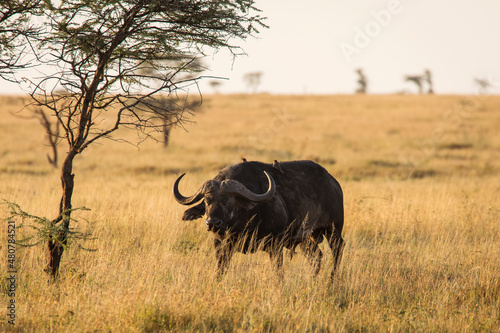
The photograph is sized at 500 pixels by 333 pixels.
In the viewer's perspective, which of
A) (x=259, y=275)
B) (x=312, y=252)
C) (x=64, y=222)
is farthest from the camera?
(x=312, y=252)

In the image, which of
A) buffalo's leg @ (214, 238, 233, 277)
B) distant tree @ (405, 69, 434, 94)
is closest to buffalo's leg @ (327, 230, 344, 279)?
buffalo's leg @ (214, 238, 233, 277)

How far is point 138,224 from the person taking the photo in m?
9.13

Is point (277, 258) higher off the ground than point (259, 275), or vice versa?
point (277, 258)

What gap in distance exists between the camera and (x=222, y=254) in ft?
22.2

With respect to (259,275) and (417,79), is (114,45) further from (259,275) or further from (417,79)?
(417,79)

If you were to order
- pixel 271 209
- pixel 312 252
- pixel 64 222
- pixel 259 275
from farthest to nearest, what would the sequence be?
pixel 312 252
pixel 271 209
pixel 64 222
pixel 259 275

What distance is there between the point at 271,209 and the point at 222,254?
2.96ft

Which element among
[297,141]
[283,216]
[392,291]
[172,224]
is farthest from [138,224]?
[297,141]

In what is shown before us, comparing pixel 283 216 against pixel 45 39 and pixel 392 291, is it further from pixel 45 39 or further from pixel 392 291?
pixel 45 39

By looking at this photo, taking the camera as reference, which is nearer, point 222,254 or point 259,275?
point 259,275

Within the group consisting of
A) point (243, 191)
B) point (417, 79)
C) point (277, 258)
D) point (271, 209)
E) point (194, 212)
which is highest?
point (417, 79)

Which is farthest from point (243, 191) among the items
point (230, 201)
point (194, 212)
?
point (194, 212)

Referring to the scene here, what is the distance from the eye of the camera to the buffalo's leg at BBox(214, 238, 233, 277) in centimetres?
A: 675

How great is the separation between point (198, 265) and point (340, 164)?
16.5m
